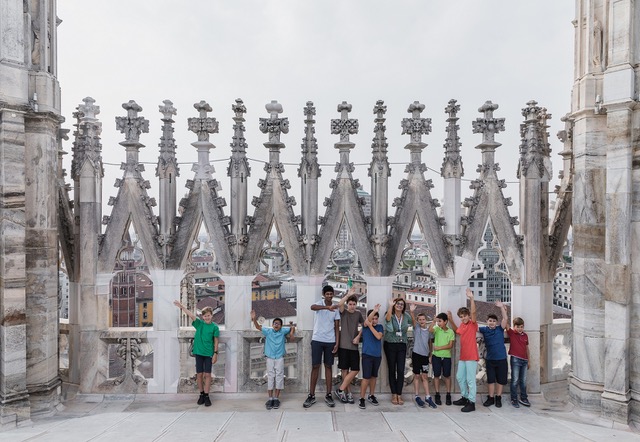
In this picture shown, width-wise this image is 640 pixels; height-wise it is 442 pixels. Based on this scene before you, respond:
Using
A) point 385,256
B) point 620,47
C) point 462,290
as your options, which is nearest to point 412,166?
point 385,256

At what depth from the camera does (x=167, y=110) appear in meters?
7.74

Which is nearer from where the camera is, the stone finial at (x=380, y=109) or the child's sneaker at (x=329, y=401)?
the child's sneaker at (x=329, y=401)

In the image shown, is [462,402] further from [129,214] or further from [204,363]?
[129,214]

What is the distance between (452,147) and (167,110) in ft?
17.3

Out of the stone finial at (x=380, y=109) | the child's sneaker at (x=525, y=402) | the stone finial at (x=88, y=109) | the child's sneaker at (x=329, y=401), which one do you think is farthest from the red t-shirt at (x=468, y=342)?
the stone finial at (x=88, y=109)

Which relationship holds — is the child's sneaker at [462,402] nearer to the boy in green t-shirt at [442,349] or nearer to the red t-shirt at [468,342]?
the boy in green t-shirt at [442,349]

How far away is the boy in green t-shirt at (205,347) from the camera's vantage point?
7062mm

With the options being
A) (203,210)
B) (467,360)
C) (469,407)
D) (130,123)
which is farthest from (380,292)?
(130,123)

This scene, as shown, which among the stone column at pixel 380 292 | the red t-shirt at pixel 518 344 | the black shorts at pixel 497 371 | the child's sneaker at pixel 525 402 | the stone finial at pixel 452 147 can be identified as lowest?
the child's sneaker at pixel 525 402

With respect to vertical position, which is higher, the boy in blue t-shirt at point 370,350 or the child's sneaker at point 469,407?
the boy in blue t-shirt at point 370,350

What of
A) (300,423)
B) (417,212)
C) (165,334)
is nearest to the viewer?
(300,423)

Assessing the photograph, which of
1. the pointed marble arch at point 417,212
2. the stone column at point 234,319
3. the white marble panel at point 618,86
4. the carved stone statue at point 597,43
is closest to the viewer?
the white marble panel at point 618,86

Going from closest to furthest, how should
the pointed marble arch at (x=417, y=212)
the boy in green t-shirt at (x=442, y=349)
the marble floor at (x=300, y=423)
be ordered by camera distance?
the marble floor at (x=300, y=423) → the boy in green t-shirt at (x=442, y=349) → the pointed marble arch at (x=417, y=212)

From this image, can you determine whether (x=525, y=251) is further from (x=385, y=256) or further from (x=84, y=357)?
(x=84, y=357)
